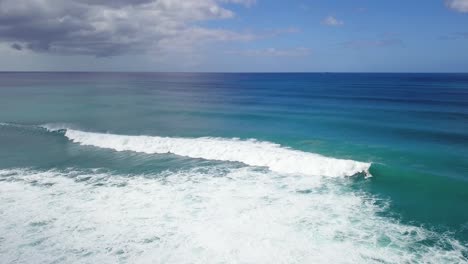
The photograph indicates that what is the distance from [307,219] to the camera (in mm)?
13680

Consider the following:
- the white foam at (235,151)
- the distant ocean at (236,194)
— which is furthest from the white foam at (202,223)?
the white foam at (235,151)

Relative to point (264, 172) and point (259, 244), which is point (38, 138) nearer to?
point (264, 172)

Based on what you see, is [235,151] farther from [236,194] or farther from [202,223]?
[202,223]

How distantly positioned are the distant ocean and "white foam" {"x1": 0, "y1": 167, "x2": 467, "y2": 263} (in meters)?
0.06

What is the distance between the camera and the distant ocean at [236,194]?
11531 millimetres

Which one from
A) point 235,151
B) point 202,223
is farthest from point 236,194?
point 235,151

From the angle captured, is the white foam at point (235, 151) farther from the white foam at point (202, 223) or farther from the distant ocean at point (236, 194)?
the white foam at point (202, 223)

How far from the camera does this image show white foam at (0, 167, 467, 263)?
36.6 ft

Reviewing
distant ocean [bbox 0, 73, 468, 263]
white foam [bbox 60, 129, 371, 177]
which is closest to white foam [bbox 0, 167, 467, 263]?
distant ocean [bbox 0, 73, 468, 263]

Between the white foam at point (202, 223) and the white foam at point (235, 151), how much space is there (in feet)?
5.32

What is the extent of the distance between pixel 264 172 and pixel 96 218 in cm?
990

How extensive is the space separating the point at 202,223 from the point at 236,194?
3217 mm

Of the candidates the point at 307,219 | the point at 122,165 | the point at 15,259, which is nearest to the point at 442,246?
the point at 307,219

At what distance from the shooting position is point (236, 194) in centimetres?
1623
